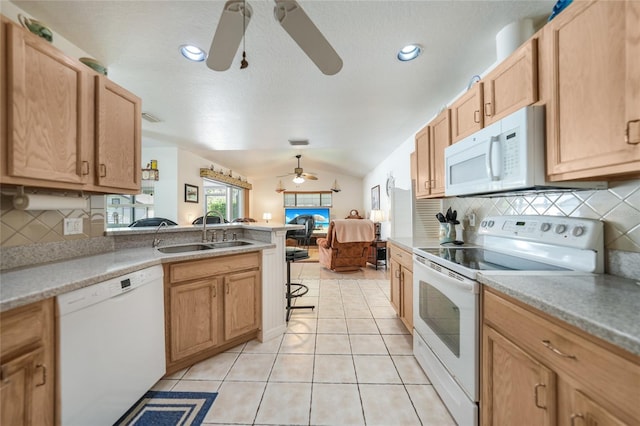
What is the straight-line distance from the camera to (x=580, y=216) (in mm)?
1239

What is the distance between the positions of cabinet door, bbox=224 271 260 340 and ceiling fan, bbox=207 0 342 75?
60.9 inches

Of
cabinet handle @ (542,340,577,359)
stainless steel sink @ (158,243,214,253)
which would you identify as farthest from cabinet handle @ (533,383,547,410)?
stainless steel sink @ (158,243,214,253)

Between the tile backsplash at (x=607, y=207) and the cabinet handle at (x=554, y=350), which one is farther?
the tile backsplash at (x=607, y=207)

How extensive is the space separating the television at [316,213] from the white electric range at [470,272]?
6958 millimetres

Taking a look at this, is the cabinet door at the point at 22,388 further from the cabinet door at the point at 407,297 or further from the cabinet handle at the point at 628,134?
the cabinet handle at the point at 628,134

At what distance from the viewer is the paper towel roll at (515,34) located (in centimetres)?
141

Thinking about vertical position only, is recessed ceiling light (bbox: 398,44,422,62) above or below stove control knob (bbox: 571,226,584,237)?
above

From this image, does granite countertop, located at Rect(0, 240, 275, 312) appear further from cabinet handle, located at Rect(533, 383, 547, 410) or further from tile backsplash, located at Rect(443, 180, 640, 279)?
tile backsplash, located at Rect(443, 180, 640, 279)

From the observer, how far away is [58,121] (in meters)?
1.28

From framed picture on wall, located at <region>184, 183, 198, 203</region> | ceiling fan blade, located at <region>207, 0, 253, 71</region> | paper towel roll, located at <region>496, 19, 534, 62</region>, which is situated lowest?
framed picture on wall, located at <region>184, 183, 198, 203</region>

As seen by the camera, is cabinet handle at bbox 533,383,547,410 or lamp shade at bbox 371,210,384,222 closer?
cabinet handle at bbox 533,383,547,410

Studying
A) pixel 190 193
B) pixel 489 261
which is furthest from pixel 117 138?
pixel 190 193

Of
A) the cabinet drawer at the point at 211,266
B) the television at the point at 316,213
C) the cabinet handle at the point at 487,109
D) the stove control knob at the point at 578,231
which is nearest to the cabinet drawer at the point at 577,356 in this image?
the stove control knob at the point at 578,231

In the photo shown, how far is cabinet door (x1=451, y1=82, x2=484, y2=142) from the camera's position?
5.11ft
